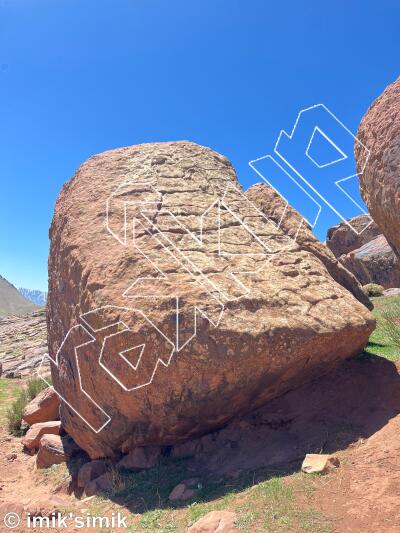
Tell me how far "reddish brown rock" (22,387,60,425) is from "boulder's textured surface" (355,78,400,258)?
20.3 feet

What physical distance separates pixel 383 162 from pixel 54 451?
5.76 metres

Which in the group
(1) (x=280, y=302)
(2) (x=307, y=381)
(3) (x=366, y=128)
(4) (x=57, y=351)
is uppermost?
(3) (x=366, y=128)

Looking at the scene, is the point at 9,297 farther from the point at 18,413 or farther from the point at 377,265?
the point at 18,413

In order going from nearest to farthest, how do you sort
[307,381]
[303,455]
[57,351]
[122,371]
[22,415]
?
[303,455], [122,371], [307,381], [57,351], [22,415]

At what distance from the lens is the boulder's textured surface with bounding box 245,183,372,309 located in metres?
7.34

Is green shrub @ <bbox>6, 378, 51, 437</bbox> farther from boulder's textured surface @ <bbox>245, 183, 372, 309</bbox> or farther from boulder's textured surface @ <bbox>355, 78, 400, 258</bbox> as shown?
boulder's textured surface @ <bbox>355, 78, 400, 258</bbox>

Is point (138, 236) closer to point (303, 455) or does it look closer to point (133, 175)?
point (133, 175)

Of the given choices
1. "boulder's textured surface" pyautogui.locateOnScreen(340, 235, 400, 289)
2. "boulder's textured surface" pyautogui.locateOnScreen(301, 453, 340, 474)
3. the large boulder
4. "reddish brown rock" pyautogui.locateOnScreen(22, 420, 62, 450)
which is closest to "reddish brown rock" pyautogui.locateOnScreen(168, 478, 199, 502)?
the large boulder

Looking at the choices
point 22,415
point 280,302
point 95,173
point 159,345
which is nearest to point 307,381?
point 280,302

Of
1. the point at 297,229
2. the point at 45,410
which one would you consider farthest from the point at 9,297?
the point at 297,229

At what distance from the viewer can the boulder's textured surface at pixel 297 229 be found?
289 inches

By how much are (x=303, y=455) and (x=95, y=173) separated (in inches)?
187

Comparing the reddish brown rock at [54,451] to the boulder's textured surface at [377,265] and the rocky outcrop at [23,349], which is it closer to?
the rocky outcrop at [23,349]

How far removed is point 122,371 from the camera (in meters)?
5.23
